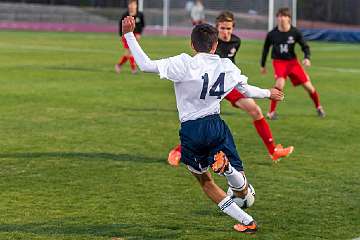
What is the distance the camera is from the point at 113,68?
1069 inches

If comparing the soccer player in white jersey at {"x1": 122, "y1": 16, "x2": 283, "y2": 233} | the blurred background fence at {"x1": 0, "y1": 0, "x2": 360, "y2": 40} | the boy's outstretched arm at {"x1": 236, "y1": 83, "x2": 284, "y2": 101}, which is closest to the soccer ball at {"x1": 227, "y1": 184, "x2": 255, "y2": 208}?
the soccer player in white jersey at {"x1": 122, "y1": 16, "x2": 283, "y2": 233}

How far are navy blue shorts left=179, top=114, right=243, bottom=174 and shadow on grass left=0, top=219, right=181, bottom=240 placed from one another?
2.10 feet

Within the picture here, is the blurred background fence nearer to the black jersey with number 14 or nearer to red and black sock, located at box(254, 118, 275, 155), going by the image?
the black jersey with number 14

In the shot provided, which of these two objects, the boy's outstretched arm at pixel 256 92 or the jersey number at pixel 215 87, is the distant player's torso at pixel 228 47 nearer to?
the boy's outstretched arm at pixel 256 92

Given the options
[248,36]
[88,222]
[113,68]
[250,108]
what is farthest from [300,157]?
[248,36]

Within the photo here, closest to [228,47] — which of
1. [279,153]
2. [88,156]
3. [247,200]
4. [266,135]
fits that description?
[266,135]

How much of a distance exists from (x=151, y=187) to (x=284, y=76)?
24.8ft

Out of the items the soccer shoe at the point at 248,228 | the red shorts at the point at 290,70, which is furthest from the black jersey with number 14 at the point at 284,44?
the soccer shoe at the point at 248,228

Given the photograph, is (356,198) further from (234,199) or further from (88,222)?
(88,222)

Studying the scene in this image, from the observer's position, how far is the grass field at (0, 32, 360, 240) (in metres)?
8.06

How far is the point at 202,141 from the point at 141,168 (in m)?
3.58

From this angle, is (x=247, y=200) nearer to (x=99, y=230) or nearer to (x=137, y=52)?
(x=99, y=230)

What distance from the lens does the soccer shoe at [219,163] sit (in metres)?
7.48

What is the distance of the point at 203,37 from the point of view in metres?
7.42
